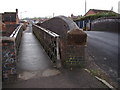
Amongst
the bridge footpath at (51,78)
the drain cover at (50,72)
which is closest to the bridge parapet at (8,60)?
the bridge footpath at (51,78)

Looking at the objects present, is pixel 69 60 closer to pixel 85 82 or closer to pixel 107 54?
pixel 85 82

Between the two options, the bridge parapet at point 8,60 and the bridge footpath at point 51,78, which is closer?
the bridge footpath at point 51,78

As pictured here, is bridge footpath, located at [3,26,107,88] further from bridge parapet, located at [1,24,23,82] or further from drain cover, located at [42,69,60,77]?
bridge parapet, located at [1,24,23,82]

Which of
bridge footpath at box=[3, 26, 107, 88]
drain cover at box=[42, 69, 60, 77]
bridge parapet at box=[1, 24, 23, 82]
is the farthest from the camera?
drain cover at box=[42, 69, 60, 77]

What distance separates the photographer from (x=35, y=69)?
5379 mm

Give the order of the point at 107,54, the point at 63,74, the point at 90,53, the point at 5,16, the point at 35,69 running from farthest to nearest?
1. the point at 5,16
2. the point at 90,53
3. the point at 107,54
4. the point at 35,69
5. the point at 63,74

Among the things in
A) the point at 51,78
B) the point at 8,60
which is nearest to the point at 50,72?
the point at 51,78

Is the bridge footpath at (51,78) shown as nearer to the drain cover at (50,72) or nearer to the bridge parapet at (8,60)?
the drain cover at (50,72)

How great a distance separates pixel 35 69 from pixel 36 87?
1483mm

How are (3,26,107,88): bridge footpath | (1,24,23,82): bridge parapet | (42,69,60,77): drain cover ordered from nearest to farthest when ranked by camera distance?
(3,26,107,88): bridge footpath < (1,24,23,82): bridge parapet < (42,69,60,77): drain cover

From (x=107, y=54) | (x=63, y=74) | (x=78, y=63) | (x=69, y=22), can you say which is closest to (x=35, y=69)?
(x=63, y=74)

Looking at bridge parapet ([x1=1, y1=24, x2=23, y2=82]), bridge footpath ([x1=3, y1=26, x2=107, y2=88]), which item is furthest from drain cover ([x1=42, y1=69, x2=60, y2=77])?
bridge parapet ([x1=1, y1=24, x2=23, y2=82])

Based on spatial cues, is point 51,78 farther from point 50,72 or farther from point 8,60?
point 8,60

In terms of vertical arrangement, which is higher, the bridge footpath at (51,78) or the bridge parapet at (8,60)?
the bridge parapet at (8,60)
